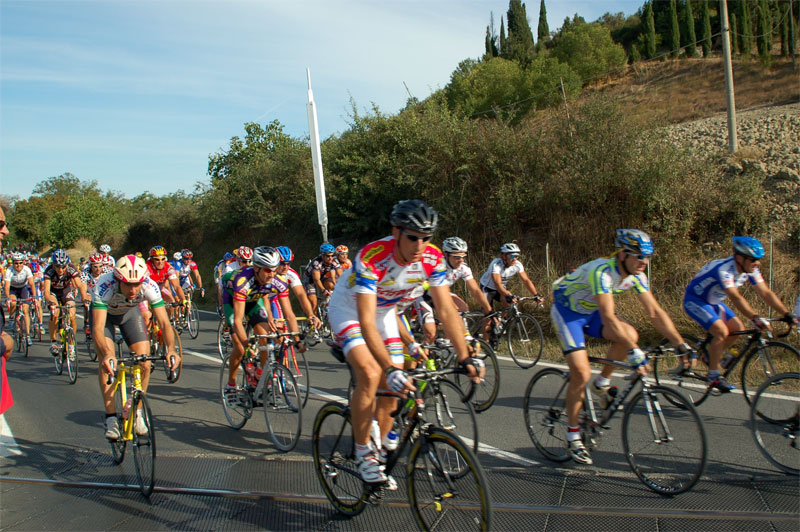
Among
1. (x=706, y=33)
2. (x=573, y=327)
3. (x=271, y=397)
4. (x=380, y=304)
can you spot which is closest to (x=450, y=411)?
(x=573, y=327)

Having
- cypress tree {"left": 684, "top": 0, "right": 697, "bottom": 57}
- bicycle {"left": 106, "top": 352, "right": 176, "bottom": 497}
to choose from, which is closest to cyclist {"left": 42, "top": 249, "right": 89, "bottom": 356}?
bicycle {"left": 106, "top": 352, "right": 176, "bottom": 497}

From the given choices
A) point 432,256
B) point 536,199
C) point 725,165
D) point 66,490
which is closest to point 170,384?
point 66,490

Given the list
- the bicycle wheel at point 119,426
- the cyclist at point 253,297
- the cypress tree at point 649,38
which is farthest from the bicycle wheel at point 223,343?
the cypress tree at point 649,38

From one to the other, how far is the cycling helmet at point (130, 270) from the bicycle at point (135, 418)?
742 millimetres

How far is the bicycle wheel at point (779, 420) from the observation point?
4676 mm

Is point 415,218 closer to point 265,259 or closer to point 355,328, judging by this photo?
point 355,328

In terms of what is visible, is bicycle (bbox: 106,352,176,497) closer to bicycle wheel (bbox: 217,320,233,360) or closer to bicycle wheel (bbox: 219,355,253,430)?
bicycle wheel (bbox: 219,355,253,430)

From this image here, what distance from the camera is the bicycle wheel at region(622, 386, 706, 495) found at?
4.11m

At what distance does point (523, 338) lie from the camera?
9656 millimetres

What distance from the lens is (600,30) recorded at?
40094 mm

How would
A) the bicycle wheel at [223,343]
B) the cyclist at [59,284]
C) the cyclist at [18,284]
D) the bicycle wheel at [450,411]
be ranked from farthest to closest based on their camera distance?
the cyclist at [18,284]
the cyclist at [59,284]
the bicycle wheel at [223,343]
the bicycle wheel at [450,411]

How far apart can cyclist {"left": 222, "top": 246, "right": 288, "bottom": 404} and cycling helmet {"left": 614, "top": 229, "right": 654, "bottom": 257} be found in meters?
3.61

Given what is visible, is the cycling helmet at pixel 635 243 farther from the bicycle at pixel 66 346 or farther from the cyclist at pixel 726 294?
the bicycle at pixel 66 346

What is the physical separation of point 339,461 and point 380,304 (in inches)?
46.9
